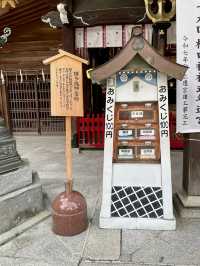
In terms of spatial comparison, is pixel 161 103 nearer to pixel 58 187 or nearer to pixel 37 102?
pixel 58 187

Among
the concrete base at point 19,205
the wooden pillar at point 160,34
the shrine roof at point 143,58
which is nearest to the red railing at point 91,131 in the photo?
the wooden pillar at point 160,34

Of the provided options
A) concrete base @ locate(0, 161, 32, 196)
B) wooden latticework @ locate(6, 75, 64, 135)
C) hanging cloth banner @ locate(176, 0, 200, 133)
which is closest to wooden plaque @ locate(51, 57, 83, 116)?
concrete base @ locate(0, 161, 32, 196)

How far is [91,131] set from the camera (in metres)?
9.82

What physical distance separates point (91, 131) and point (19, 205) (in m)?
4.85

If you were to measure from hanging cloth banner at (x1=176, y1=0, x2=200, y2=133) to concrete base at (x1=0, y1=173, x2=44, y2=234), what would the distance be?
2520 mm

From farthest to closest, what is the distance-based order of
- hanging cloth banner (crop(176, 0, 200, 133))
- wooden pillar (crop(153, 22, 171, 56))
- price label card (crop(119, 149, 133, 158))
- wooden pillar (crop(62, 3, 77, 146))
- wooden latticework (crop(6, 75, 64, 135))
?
wooden latticework (crop(6, 75, 64, 135)) < wooden pillar (crop(62, 3, 77, 146)) < wooden pillar (crop(153, 22, 171, 56)) < price label card (crop(119, 149, 133, 158)) < hanging cloth banner (crop(176, 0, 200, 133))

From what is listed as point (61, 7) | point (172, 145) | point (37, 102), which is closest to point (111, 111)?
point (61, 7)

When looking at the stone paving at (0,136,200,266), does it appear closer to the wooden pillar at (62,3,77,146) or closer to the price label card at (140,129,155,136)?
the price label card at (140,129,155,136)

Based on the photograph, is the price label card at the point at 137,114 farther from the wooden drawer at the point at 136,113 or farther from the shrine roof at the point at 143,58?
the shrine roof at the point at 143,58

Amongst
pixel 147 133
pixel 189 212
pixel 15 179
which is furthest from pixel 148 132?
pixel 15 179

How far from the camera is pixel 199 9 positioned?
15.6 ft

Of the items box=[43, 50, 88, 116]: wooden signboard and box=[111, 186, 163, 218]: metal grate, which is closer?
box=[43, 50, 88, 116]: wooden signboard

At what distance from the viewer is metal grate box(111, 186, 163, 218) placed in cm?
497

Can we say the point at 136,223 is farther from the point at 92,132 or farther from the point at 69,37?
the point at 69,37
